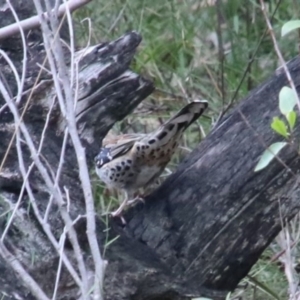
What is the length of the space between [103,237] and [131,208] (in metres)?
0.30

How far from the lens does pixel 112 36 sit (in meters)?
5.83

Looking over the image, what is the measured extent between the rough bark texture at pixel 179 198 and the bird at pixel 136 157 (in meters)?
0.12

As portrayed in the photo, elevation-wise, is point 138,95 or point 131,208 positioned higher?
point 138,95

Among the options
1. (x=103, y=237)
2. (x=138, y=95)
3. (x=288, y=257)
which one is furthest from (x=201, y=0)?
(x=288, y=257)

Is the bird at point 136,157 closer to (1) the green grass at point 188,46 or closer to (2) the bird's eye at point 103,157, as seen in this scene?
(2) the bird's eye at point 103,157

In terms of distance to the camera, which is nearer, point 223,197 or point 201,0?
point 223,197

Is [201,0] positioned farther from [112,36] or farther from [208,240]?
[208,240]

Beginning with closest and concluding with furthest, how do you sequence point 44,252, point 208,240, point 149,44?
1. point 44,252
2. point 208,240
3. point 149,44

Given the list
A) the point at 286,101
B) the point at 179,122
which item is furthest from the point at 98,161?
the point at 286,101

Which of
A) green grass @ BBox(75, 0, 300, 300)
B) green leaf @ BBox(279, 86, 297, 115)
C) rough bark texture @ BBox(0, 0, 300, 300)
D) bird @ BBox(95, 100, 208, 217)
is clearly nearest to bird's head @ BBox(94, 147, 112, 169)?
bird @ BBox(95, 100, 208, 217)

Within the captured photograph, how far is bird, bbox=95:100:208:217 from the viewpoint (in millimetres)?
3861

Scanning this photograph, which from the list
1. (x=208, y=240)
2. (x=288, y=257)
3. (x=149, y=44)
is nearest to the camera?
(x=288, y=257)

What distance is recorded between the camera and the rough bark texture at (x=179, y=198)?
3.53m

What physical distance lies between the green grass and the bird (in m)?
Answer: 1.19
